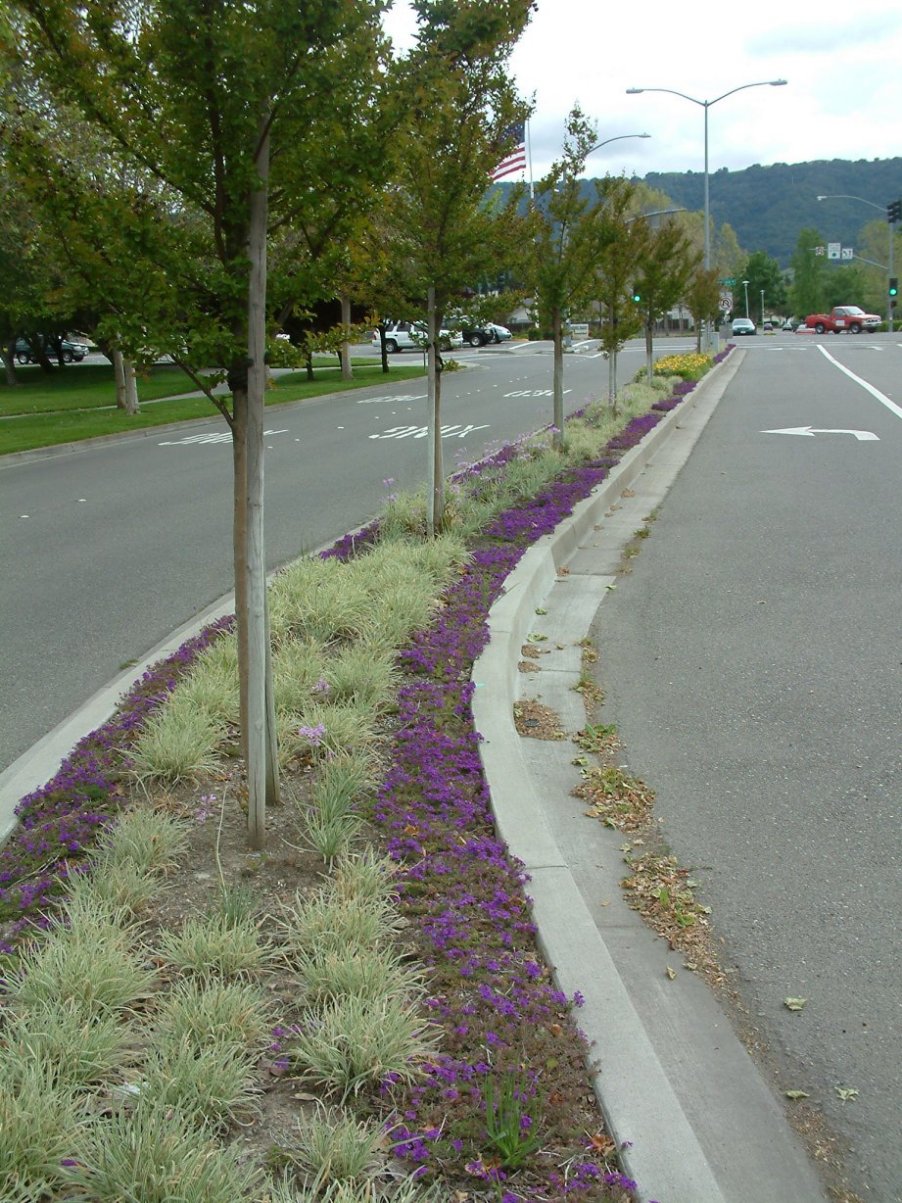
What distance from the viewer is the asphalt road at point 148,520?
6828mm

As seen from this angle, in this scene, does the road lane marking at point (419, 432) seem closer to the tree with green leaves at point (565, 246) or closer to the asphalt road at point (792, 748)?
the tree with green leaves at point (565, 246)

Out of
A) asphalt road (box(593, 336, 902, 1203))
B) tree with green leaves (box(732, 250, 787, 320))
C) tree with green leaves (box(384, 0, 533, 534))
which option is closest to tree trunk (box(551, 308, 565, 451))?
asphalt road (box(593, 336, 902, 1203))

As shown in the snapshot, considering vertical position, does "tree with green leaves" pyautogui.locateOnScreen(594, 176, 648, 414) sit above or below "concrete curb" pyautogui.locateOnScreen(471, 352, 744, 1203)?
above

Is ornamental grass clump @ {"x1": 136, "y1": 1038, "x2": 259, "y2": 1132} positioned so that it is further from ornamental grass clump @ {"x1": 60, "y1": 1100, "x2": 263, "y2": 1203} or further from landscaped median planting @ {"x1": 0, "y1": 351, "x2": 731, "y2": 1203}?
ornamental grass clump @ {"x1": 60, "y1": 1100, "x2": 263, "y2": 1203}

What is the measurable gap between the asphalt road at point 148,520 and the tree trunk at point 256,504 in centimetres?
182

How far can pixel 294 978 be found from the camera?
3258 millimetres

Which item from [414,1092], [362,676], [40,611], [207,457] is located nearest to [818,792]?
[362,676]

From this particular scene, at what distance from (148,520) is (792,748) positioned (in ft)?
25.8

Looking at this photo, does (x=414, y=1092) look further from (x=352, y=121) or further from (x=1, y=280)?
(x=1, y=280)

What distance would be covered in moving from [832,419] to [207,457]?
34.3 ft

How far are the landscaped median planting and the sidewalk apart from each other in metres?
0.09

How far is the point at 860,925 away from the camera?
3.81 m

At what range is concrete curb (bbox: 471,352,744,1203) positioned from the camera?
2.59 meters

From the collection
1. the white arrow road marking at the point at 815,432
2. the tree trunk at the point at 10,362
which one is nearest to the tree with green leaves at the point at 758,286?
the tree trunk at the point at 10,362
